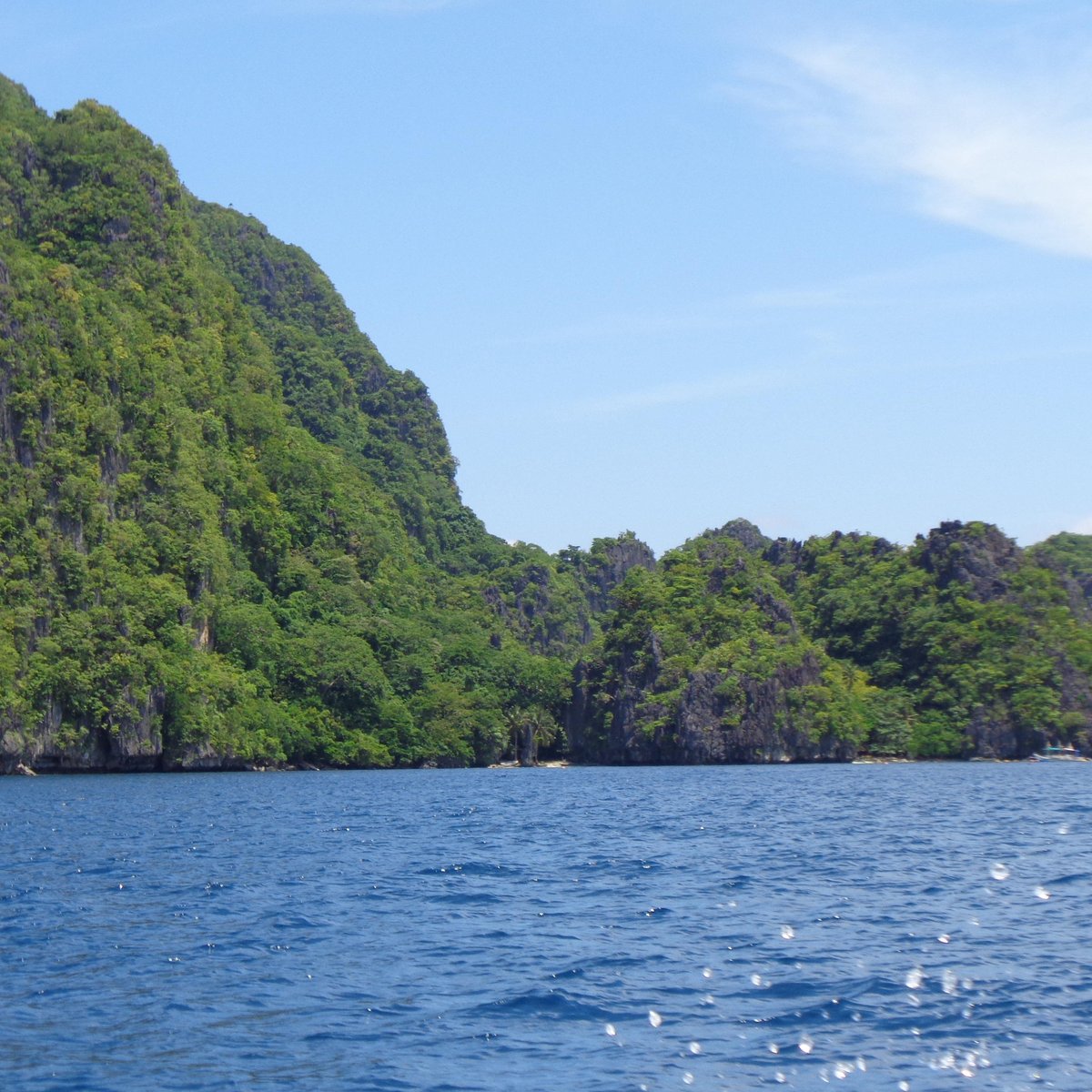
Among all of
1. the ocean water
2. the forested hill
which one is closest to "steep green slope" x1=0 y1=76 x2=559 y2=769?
the forested hill

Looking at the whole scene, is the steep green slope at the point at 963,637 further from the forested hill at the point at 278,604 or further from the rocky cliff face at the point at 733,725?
the rocky cliff face at the point at 733,725

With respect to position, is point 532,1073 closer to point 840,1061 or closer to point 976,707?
point 840,1061

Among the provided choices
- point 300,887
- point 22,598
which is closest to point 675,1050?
point 300,887

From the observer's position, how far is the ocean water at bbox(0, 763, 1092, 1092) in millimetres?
15484

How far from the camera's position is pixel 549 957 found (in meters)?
21.0

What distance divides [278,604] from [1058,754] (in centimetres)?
6542

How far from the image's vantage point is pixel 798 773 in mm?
90000

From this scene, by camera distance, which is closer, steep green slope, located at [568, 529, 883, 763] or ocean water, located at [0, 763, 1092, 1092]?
ocean water, located at [0, 763, 1092, 1092]

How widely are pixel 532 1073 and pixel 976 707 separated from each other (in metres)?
111

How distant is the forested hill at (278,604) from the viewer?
93875mm

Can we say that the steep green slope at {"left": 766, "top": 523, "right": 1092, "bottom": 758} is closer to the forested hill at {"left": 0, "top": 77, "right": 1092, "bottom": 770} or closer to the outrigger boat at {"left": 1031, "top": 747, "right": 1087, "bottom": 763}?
the forested hill at {"left": 0, "top": 77, "right": 1092, "bottom": 770}

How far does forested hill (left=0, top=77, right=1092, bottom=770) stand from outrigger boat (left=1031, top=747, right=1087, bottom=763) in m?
1.13

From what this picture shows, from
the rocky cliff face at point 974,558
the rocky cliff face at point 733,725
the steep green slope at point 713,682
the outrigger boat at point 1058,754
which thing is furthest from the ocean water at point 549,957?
the rocky cliff face at point 974,558

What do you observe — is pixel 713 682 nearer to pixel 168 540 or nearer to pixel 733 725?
pixel 733 725
